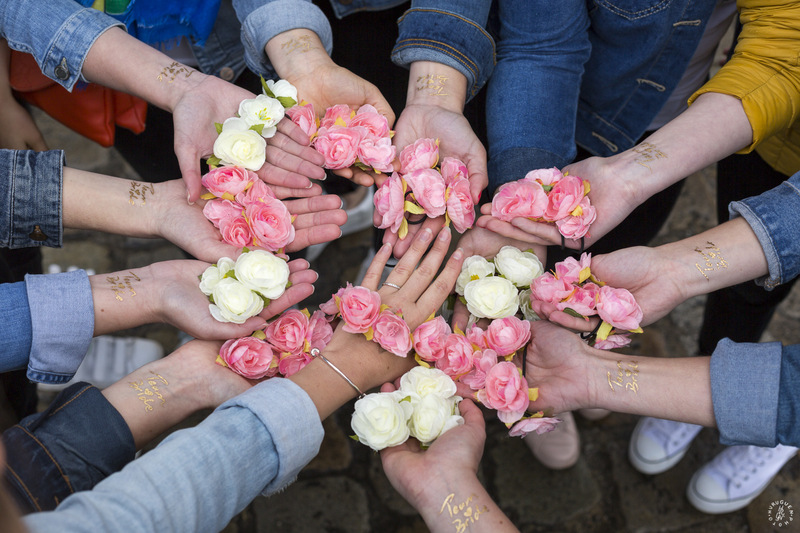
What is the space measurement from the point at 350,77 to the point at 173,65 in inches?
26.8

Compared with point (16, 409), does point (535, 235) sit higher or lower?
higher

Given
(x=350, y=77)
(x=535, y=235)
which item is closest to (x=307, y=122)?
(x=350, y=77)

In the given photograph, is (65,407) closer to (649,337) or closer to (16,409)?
(16,409)

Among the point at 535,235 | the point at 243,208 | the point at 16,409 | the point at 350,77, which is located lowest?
the point at 16,409

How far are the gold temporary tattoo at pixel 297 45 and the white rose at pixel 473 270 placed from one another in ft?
3.56

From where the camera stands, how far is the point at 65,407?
1.39 meters

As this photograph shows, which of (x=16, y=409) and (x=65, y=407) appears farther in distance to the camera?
(x=16, y=409)

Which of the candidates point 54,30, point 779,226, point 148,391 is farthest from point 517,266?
point 54,30

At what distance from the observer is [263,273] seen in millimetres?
1584

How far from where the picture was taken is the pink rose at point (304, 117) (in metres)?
1.98

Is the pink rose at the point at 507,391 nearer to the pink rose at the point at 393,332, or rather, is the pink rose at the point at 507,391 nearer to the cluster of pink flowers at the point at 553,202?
the pink rose at the point at 393,332

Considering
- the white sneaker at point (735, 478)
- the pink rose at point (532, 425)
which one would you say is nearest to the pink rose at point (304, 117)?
the pink rose at point (532, 425)

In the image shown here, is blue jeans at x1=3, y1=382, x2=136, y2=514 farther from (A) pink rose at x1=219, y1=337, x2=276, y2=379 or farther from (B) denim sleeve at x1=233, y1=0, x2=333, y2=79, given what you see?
(B) denim sleeve at x1=233, y1=0, x2=333, y2=79

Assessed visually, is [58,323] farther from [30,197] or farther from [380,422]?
[380,422]
